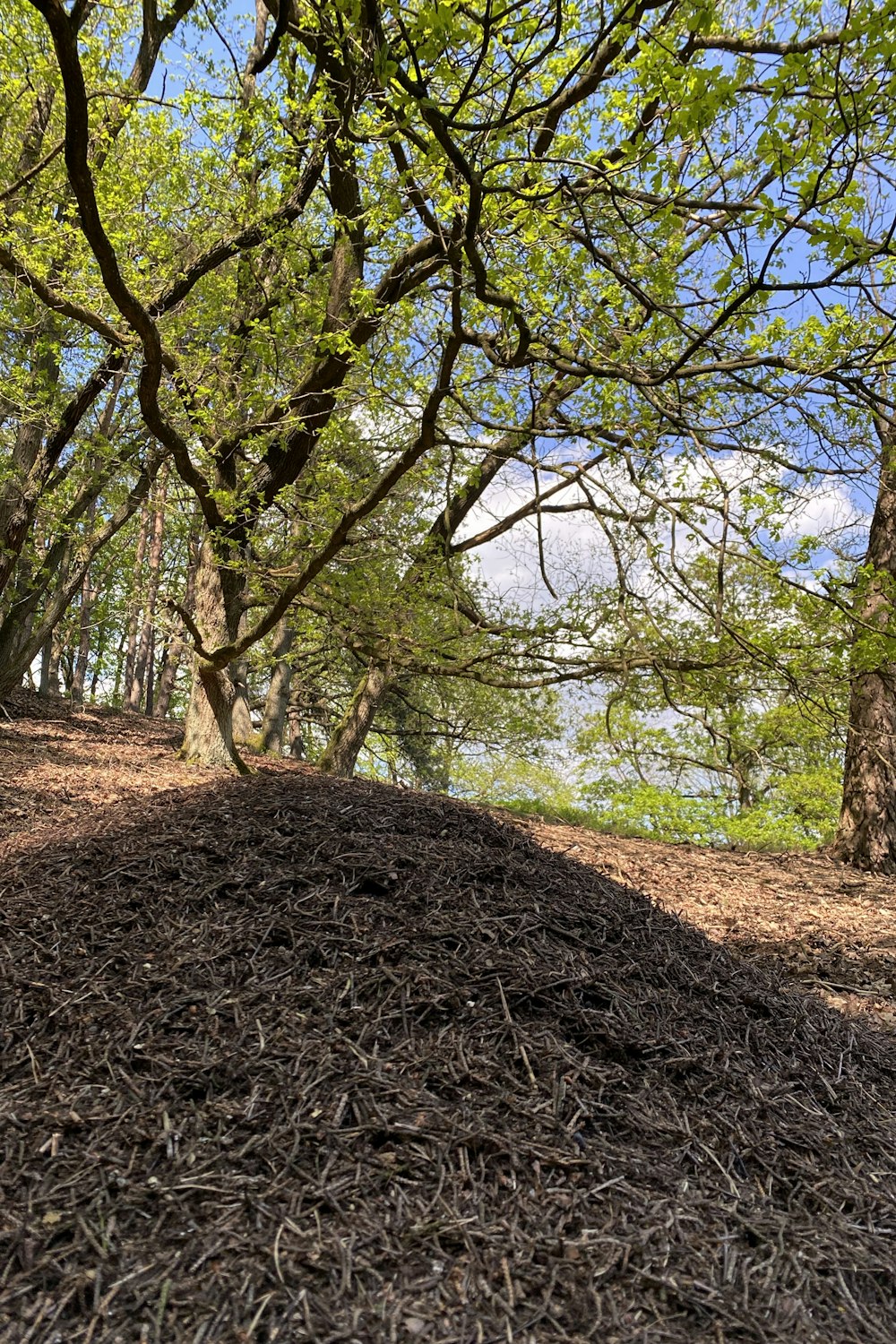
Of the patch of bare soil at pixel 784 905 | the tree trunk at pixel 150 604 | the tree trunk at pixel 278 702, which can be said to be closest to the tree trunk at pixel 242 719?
the tree trunk at pixel 278 702

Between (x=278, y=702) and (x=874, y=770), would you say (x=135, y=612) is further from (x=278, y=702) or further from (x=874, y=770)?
(x=874, y=770)

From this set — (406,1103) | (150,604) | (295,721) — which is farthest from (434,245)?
(295,721)

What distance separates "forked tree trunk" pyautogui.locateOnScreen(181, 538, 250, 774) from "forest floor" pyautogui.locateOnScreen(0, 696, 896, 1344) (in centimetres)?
303

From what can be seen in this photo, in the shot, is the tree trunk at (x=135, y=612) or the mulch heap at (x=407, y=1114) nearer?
the mulch heap at (x=407, y=1114)

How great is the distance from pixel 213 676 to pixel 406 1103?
196 inches

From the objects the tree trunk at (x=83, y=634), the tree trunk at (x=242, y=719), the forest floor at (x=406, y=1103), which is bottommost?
the forest floor at (x=406, y=1103)

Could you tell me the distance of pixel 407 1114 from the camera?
2129mm

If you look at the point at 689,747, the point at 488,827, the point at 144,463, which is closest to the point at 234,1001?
the point at 488,827

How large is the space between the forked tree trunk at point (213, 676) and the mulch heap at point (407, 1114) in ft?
11.4

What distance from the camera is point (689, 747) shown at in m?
13.4

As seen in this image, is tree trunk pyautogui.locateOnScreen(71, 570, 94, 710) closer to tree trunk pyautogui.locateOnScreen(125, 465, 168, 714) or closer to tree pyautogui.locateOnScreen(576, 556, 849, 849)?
tree trunk pyautogui.locateOnScreen(125, 465, 168, 714)

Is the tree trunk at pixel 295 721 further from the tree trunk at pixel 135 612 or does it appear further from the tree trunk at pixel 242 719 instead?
the tree trunk at pixel 135 612

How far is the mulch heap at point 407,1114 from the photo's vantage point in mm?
1662

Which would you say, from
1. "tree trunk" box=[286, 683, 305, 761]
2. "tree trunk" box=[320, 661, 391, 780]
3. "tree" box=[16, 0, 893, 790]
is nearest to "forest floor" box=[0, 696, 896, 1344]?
"tree" box=[16, 0, 893, 790]
